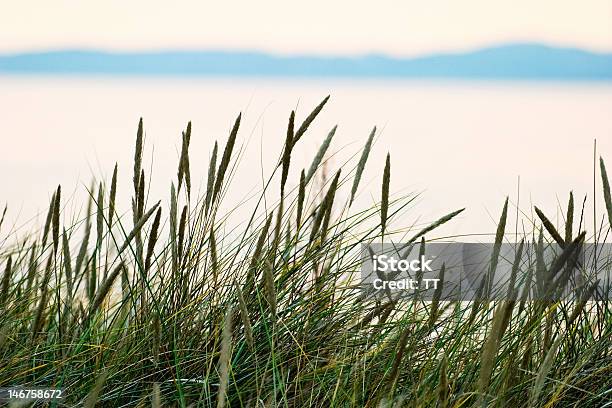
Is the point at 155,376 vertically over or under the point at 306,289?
under

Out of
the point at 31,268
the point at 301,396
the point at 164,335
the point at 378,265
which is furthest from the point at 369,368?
the point at 31,268

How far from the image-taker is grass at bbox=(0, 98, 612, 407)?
4.51 ft

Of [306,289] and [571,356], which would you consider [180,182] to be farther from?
[571,356]


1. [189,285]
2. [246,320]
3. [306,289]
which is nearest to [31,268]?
[189,285]

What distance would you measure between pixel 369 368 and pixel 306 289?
0.23 m

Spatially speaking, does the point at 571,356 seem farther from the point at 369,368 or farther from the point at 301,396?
the point at 301,396

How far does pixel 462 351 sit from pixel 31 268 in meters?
0.87

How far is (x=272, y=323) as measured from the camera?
4.88 ft

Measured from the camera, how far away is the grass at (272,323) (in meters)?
1.38

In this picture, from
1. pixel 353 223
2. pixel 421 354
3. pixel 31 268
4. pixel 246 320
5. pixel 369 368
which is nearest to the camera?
pixel 246 320

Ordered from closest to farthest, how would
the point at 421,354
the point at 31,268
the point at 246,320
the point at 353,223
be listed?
the point at 246,320 → the point at 421,354 → the point at 353,223 → the point at 31,268

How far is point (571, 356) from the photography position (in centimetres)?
156

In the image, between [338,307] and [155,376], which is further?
[338,307]

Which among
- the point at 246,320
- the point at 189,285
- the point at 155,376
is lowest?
the point at 155,376
